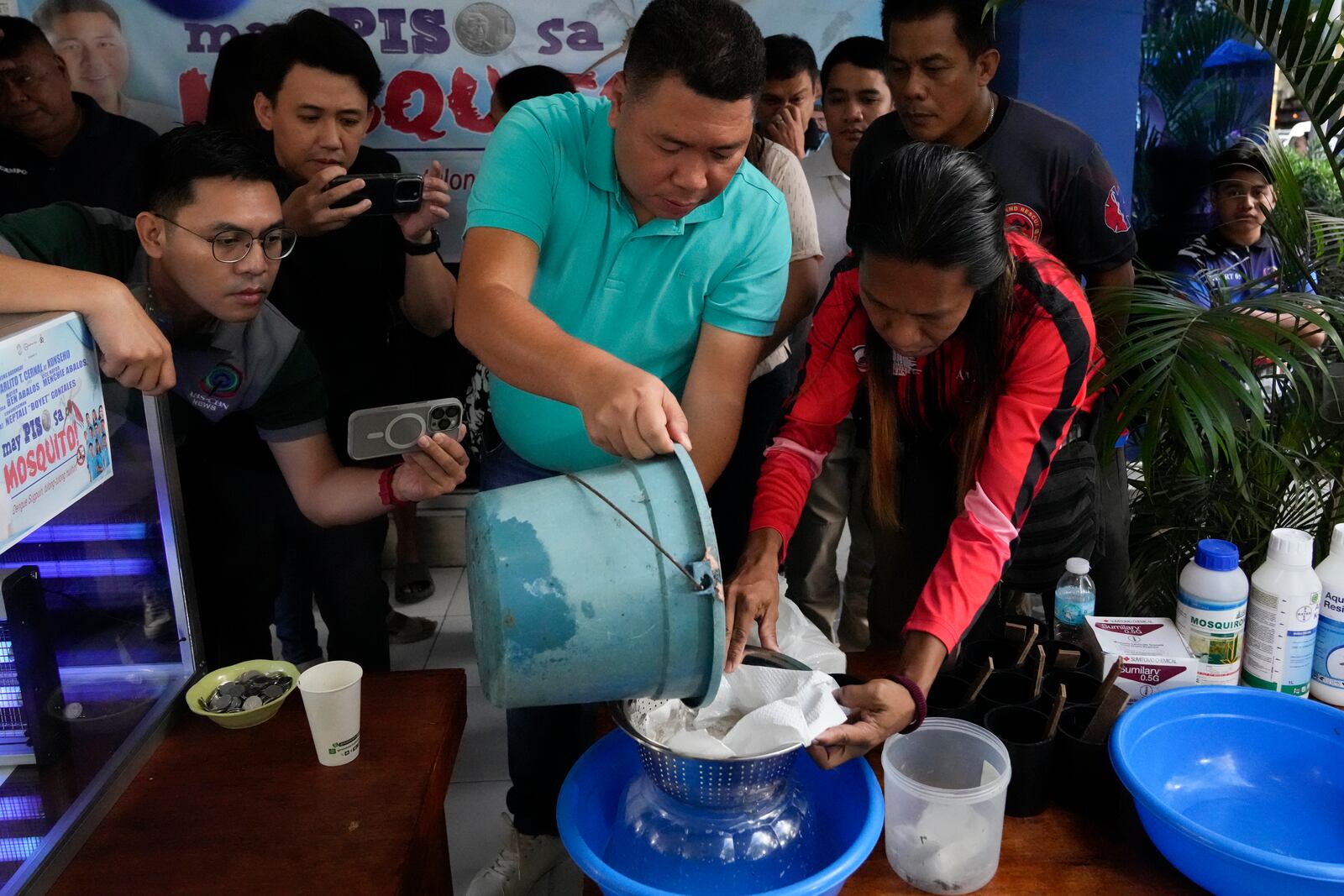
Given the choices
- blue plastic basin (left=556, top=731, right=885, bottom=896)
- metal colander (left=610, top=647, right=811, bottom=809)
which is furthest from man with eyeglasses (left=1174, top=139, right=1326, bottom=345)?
metal colander (left=610, top=647, right=811, bottom=809)

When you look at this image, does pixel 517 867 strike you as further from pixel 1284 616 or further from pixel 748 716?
pixel 1284 616

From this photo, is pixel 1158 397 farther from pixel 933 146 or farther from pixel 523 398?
pixel 523 398

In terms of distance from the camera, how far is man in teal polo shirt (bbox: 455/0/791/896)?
4.17ft

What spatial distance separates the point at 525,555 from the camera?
3.06 ft

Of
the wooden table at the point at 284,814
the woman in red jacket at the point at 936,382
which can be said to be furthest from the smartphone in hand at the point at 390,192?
the wooden table at the point at 284,814

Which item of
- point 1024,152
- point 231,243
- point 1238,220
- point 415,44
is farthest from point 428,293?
point 1238,220

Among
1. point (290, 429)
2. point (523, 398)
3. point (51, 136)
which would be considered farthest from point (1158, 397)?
point (51, 136)

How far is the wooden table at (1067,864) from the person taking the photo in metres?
1.03

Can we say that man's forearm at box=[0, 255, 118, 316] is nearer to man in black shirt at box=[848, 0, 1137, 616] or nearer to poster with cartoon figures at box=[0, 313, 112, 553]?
poster with cartoon figures at box=[0, 313, 112, 553]

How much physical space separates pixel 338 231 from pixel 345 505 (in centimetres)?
83

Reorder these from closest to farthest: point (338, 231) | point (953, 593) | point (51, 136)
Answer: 1. point (953, 593)
2. point (338, 231)
3. point (51, 136)

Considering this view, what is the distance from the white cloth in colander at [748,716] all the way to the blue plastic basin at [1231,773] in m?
0.32

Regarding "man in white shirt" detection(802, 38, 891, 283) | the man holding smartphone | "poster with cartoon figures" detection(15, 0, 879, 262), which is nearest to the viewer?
the man holding smartphone

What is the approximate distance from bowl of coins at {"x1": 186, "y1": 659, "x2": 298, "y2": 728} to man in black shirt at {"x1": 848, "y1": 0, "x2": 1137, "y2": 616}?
1.07 m
